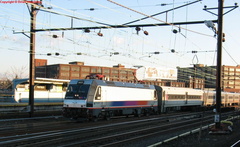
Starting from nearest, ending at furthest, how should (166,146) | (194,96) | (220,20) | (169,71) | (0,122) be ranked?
1. (166,146)
2. (220,20)
3. (0,122)
4. (194,96)
5. (169,71)

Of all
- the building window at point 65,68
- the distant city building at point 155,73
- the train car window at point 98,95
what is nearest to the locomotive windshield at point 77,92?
A: the train car window at point 98,95

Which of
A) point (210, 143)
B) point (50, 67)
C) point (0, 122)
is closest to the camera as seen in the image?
point (210, 143)

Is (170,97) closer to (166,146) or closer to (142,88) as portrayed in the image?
(142,88)

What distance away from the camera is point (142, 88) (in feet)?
102

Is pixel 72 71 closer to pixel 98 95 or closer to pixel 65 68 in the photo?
pixel 65 68

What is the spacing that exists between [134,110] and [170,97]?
9.40 m

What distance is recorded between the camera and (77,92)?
24094 mm

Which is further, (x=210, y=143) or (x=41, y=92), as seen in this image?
(x=41, y=92)

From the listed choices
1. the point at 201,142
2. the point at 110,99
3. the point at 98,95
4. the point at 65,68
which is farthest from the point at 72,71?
the point at 201,142

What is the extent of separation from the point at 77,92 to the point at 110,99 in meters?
3.15

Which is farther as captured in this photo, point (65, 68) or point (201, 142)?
point (65, 68)

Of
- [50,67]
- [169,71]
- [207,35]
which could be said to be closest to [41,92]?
[207,35]

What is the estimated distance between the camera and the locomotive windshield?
23.7 m

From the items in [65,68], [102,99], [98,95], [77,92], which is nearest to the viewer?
[77,92]
